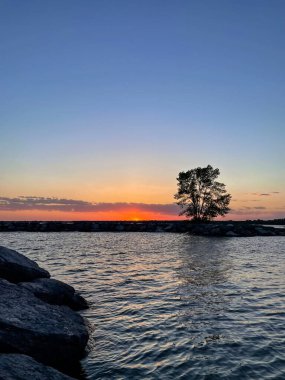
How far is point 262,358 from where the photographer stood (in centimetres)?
980

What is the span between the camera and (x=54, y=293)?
13.9 metres

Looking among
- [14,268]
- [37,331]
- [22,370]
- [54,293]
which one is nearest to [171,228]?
[54,293]

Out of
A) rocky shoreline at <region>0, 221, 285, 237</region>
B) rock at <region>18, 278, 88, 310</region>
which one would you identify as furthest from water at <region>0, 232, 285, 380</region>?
rocky shoreline at <region>0, 221, 285, 237</region>

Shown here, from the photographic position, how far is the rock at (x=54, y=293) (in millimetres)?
13151

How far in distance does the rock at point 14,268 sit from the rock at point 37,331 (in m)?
2.54

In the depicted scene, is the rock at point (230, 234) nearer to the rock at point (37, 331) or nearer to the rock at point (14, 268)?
the rock at point (14, 268)

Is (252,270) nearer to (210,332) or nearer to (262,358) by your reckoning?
(210,332)

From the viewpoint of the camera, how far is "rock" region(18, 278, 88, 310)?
13.2m

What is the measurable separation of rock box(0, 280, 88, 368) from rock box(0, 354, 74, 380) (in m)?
1.18

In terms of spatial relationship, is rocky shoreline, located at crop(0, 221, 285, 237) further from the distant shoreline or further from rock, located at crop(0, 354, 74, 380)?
rock, located at crop(0, 354, 74, 380)

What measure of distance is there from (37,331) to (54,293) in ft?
16.7

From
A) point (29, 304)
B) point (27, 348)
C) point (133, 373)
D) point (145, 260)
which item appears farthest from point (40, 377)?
point (145, 260)

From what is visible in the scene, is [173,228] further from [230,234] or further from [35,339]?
[35,339]

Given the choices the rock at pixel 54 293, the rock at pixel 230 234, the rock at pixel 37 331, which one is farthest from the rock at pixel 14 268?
the rock at pixel 230 234
